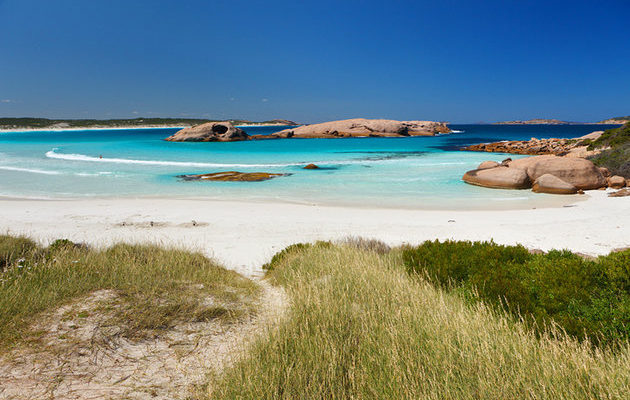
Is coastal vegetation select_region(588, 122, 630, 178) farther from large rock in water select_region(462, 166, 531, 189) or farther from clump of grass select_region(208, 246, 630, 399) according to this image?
clump of grass select_region(208, 246, 630, 399)

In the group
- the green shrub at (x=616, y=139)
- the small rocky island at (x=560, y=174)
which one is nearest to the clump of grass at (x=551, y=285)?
the small rocky island at (x=560, y=174)

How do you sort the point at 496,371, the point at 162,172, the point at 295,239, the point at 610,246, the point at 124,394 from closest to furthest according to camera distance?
the point at 496,371, the point at 124,394, the point at 610,246, the point at 295,239, the point at 162,172

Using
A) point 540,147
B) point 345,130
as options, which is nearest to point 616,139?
point 540,147

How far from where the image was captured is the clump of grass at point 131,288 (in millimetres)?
4469

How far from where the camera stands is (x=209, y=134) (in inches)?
3123

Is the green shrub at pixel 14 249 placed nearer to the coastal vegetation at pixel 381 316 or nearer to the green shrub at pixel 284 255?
the coastal vegetation at pixel 381 316

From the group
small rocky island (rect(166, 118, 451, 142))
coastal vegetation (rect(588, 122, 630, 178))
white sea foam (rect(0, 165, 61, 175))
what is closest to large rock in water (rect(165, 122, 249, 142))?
small rocky island (rect(166, 118, 451, 142))

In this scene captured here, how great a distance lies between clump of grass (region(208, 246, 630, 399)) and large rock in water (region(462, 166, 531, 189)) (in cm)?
1914

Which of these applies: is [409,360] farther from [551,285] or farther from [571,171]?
[571,171]

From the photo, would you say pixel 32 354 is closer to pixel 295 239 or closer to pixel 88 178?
pixel 295 239

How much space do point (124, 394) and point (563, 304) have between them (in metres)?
5.28

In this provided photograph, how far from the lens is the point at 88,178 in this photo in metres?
26.2

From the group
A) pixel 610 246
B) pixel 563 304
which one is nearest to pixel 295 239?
pixel 563 304

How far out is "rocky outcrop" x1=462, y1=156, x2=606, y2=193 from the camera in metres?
19.8
